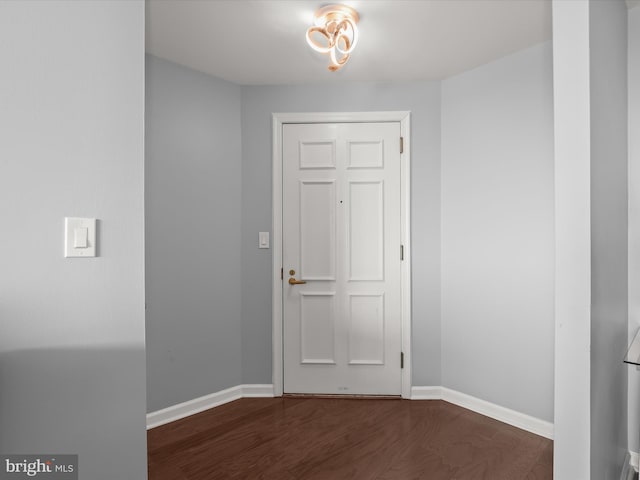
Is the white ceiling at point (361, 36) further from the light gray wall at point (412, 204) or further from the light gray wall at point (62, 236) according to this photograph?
the light gray wall at point (62, 236)

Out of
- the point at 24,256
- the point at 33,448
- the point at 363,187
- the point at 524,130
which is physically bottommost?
the point at 33,448

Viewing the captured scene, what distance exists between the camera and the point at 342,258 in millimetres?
2879

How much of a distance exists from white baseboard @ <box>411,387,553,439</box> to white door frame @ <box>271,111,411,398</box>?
15cm

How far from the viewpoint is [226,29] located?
7.02 feet

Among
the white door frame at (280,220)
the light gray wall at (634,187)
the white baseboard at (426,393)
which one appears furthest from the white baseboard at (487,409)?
the light gray wall at (634,187)

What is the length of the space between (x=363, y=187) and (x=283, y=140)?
743mm

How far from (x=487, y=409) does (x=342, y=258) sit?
1494mm

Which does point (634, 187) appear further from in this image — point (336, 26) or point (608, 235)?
point (336, 26)

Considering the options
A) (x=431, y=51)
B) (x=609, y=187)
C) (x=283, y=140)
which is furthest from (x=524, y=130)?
(x=283, y=140)

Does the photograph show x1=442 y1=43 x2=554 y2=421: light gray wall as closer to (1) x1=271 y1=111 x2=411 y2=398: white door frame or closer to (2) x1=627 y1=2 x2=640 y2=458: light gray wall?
(1) x1=271 y1=111 x2=411 y2=398: white door frame

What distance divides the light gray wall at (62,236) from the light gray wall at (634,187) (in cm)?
236

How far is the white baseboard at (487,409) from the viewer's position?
2312mm

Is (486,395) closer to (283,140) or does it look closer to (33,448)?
(283,140)

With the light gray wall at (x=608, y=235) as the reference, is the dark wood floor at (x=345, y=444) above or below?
below
